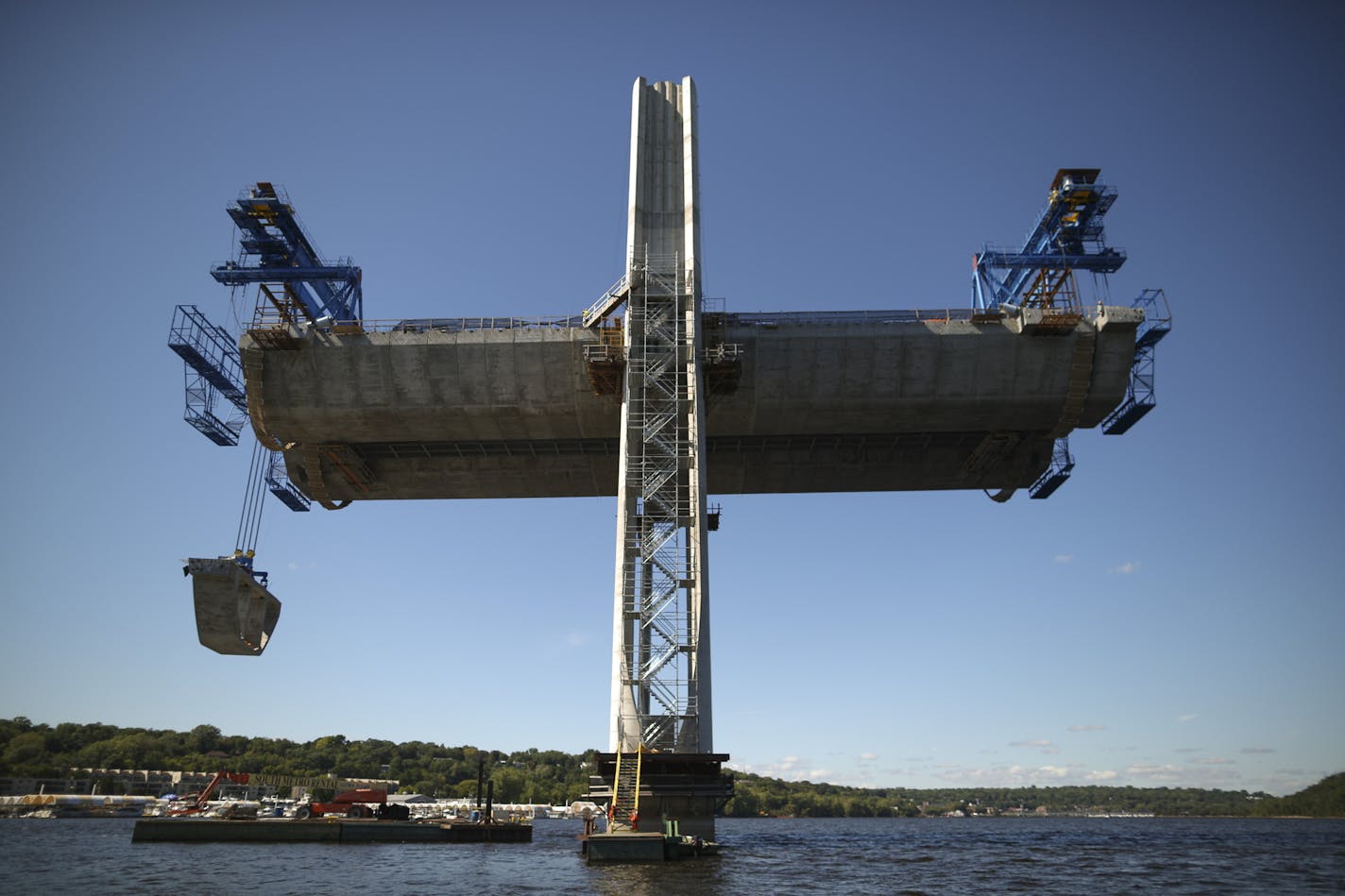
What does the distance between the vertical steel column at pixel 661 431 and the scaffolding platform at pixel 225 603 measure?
52.2ft

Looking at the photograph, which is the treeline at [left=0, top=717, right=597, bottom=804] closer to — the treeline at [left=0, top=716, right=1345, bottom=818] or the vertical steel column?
the treeline at [left=0, top=716, right=1345, bottom=818]

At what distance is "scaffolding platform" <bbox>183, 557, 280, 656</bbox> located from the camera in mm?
34281

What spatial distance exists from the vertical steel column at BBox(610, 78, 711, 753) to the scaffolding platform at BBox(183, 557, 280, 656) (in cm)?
1592

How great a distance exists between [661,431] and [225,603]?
60.0ft

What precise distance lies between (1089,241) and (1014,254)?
2988 millimetres

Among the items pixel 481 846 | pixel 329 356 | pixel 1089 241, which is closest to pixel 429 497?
pixel 329 356

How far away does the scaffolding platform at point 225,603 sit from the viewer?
112 feet

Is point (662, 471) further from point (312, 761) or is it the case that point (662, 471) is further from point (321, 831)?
point (312, 761)

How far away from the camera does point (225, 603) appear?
34594 millimetres

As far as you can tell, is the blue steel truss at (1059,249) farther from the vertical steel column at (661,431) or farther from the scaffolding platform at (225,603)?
the scaffolding platform at (225,603)

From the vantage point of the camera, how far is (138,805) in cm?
9069

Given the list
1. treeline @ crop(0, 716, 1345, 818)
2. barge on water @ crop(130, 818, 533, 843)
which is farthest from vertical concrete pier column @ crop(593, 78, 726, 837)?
treeline @ crop(0, 716, 1345, 818)

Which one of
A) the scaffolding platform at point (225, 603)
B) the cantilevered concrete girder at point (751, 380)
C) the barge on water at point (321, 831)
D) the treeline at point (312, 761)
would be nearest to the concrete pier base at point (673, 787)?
the barge on water at point (321, 831)

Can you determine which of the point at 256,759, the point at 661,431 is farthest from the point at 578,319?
the point at 256,759
